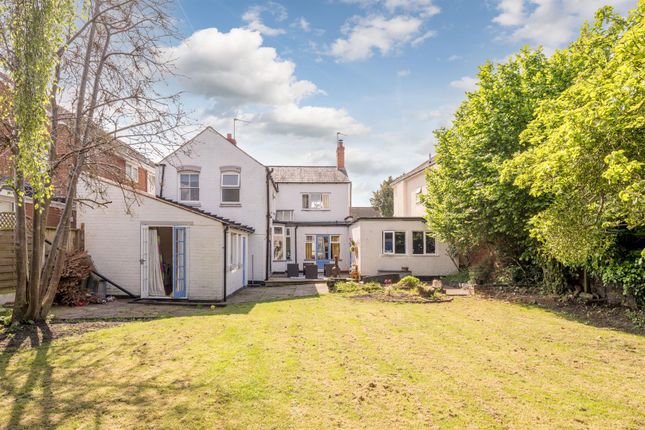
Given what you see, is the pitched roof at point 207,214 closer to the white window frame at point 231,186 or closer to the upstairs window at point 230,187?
the white window frame at point 231,186

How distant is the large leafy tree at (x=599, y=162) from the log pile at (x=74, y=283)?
14.8 meters

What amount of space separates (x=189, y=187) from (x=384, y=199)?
3602 cm

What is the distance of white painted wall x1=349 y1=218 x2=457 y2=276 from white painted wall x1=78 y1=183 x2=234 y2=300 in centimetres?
1057

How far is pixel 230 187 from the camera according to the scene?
2248cm

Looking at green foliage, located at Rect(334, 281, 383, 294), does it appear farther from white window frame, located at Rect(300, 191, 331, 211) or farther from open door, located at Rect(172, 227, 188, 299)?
white window frame, located at Rect(300, 191, 331, 211)

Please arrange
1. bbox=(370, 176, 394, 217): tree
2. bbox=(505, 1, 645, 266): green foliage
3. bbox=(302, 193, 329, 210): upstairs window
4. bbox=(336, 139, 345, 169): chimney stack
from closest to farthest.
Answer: bbox=(505, 1, 645, 266): green foliage, bbox=(302, 193, 329, 210): upstairs window, bbox=(336, 139, 345, 169): chimney stack, bbox=(370, 176, 394, 217): tree

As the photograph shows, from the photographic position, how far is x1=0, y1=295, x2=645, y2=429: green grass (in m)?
4.86

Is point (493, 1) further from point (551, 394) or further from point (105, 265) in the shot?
point (105, 265)

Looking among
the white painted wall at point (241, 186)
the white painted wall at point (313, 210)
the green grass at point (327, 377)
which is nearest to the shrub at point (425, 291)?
the green grass at point (327, 377)

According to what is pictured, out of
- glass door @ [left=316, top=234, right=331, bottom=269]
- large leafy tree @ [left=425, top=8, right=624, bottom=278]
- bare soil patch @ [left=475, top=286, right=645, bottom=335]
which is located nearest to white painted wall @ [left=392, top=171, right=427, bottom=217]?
glass door @ [left=316, top=234, right=331, bottom=269]

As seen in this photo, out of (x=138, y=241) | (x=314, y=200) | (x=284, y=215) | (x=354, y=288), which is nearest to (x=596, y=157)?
(x=354, y=288)

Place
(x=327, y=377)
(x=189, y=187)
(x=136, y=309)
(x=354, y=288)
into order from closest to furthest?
(x=327, y=377), (x=136, y=309), (x=354, y=288), (x=189, y=187)

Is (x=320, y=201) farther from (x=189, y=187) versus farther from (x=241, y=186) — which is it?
(x=189, y=187)

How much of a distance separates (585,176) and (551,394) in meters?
6.33
